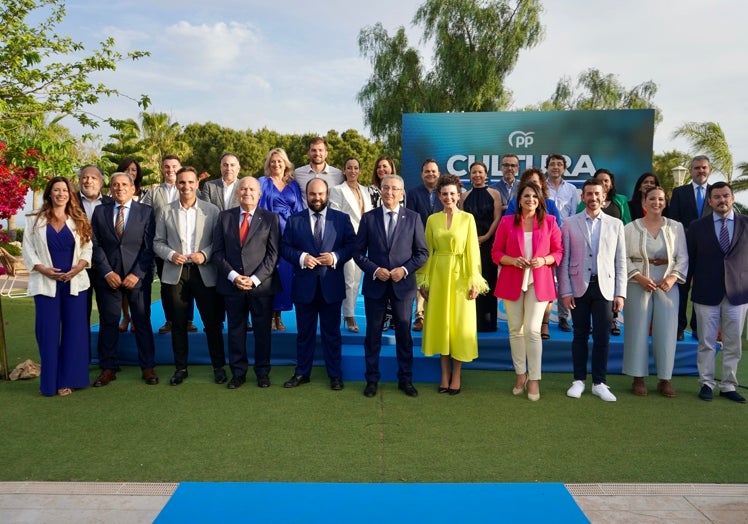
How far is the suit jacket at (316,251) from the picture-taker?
4594mm

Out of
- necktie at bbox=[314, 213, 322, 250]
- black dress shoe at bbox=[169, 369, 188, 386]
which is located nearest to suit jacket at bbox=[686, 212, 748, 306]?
necktie at bbox=[314, 213, 322, 250]

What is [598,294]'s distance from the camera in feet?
14.8

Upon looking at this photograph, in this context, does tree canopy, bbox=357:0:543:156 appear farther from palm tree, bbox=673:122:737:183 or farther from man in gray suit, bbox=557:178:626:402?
man in gray suit, bbox=557:178:626:402

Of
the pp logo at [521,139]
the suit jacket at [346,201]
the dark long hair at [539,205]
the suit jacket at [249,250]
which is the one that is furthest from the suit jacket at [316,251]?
the pp logo at [521,139]

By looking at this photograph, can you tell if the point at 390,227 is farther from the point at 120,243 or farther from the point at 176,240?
the point at 120,243

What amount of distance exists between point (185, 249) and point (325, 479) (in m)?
2.54

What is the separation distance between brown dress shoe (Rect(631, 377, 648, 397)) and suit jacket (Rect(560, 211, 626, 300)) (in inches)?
32.6

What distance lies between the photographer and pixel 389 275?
14.5ft

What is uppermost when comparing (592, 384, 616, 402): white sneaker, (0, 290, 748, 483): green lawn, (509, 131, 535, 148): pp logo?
(509, 131, 535, 148): pp logo

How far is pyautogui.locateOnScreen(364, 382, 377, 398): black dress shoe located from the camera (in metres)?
4.57

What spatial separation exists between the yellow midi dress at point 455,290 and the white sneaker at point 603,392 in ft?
3.57

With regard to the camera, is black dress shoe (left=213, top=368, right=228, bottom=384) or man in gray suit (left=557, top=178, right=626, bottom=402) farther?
black dress shoe (left=213, top=368, right=228, bottom=384)

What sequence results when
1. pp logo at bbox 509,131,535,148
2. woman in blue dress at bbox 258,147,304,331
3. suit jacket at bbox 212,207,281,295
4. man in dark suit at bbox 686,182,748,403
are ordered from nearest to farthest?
1. man in dark suit at bbox 686,182,748,403
2. suit jacket at bbox 212,207,281,295
3. woman in blue dress at bbox 258,147,304,331
4. pp logo at bbox 509,131,535,148

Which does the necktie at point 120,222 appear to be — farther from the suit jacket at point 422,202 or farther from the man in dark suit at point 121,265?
the suit jacket at point 422,202
